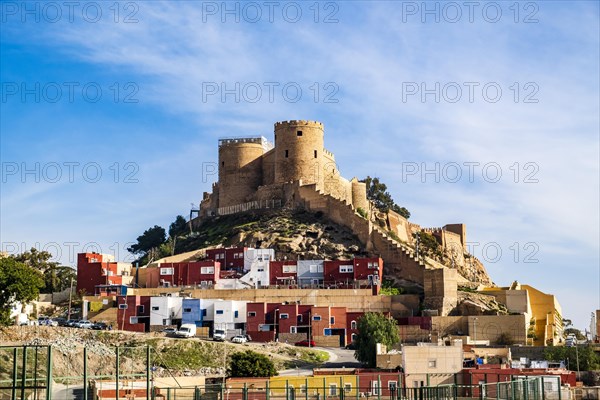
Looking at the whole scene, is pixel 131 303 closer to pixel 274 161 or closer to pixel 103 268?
pixel 103 268

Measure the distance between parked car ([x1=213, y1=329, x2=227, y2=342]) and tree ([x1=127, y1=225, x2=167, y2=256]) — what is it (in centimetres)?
3312

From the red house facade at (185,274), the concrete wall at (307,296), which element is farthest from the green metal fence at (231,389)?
the red house facade at (185,274)

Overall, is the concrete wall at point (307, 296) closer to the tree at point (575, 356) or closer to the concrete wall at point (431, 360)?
the tree at point (575, 356)

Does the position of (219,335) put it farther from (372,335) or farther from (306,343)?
(372,335)

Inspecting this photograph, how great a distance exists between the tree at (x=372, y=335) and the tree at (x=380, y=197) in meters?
37.9

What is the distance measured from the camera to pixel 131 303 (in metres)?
68.8

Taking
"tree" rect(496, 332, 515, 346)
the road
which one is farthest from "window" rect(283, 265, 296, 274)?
"tree" rect(496, 332, 515, 346)

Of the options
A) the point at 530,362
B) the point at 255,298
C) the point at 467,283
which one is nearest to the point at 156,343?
the point at 255,298

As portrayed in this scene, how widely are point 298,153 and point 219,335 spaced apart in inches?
1034

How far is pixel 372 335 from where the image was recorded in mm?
58469

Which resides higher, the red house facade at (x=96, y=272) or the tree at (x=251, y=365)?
the red house facade at (x=96, y=272)

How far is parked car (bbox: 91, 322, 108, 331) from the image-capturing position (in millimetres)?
65812

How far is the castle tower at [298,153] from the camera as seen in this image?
87250 mm

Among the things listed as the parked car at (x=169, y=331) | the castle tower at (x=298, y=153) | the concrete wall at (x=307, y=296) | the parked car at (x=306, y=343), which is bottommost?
the parked car at (x=306, y=343)
